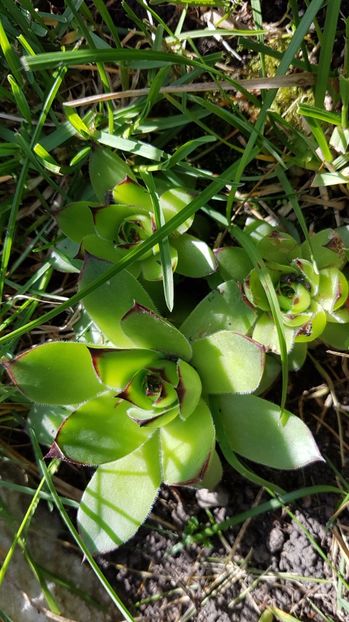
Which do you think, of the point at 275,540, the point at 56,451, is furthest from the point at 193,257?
the point at 275,540

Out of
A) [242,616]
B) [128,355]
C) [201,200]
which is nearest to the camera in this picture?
[201,200]

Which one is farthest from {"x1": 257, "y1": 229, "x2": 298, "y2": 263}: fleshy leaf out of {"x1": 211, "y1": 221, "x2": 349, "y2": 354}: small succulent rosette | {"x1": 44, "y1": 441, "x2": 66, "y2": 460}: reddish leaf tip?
{"x1": 44, "y1": 441, "x2": 66, "y2": 460}: reddish leaf tip

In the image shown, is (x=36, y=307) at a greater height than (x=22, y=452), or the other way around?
(x=36, y=307)

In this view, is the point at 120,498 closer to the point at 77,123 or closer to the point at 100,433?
the point at 100,433

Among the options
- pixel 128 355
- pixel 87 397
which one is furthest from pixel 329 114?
pixel 87 397

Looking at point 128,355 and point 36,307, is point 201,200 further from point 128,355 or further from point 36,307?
point 36,307

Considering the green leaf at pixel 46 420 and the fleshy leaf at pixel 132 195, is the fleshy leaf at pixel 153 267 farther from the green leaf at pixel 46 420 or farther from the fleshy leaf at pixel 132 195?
the green leaf at pixel 46 420

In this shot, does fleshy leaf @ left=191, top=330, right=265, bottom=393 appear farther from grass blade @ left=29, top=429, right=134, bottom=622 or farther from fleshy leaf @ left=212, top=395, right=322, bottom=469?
grass blade @ left=29, top=429, right=134, bottom=622
